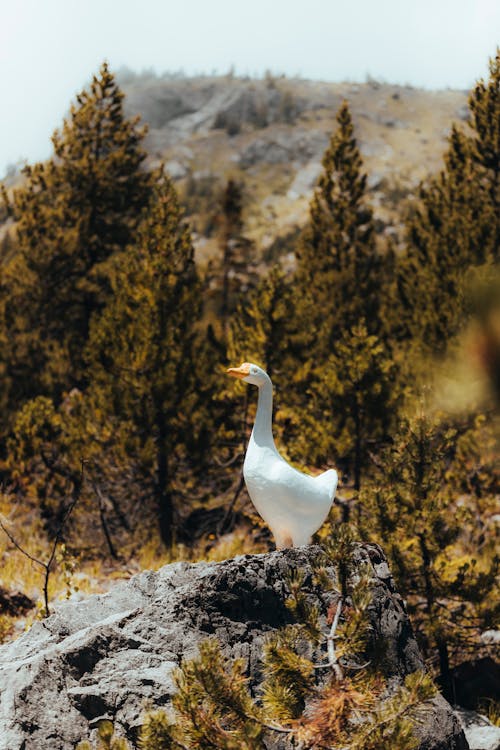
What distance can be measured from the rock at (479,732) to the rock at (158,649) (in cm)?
197

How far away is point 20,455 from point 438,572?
7.50m

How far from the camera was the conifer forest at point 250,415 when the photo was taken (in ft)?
12.7

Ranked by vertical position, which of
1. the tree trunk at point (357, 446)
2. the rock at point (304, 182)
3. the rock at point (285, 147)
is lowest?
the tree trunk at point (357, 446)

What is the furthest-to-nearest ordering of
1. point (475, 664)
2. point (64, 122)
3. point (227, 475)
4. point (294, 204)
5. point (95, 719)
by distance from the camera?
1. point (294, 204)
2. point (64, 122)
3. point (227, 475)
4. point (475, 664)
5. point (95, 719)

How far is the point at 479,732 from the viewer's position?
7.13 m

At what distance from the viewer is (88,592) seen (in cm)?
969

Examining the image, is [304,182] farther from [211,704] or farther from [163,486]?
[211,704]

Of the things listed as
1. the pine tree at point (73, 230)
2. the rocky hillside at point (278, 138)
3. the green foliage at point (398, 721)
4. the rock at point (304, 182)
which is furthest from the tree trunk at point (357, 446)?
the rock at point (304, 182)

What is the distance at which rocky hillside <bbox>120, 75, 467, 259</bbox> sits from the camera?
61.1 metres

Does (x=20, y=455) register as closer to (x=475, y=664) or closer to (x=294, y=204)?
(x=475, y=664)

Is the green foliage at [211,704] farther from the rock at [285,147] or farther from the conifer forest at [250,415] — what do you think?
the rock at [285,147]

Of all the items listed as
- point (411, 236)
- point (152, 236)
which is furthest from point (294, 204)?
point (152, 236)

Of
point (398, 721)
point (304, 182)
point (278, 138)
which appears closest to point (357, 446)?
point (398, 721)

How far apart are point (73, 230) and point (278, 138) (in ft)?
204
